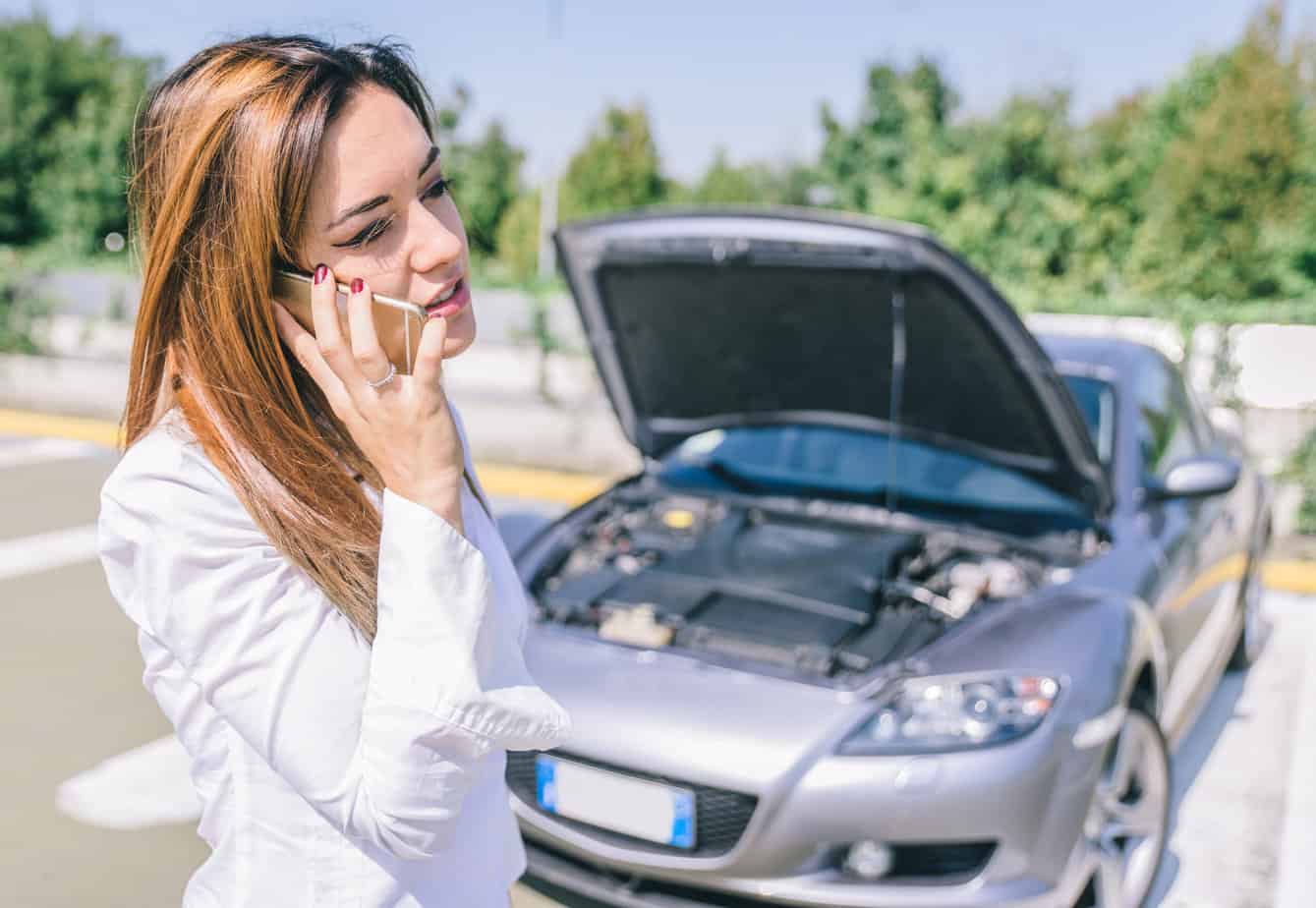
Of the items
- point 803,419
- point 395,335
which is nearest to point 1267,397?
point 803,419

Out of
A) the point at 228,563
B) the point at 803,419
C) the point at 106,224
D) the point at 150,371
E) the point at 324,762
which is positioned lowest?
the point at 106,224

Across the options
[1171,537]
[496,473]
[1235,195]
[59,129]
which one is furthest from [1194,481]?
[59,129]

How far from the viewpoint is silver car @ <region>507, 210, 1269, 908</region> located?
2.50 meters

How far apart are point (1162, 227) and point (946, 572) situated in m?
19.9

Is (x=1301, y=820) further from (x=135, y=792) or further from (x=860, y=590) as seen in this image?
(x=135, y=792)

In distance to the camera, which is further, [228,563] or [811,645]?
[811,645]

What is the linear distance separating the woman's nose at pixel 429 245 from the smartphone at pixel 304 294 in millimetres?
41

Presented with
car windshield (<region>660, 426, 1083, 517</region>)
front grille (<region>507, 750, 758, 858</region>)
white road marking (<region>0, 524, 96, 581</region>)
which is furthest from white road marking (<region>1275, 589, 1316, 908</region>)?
white road marking (<region>0, 524, 96, 581</region>)

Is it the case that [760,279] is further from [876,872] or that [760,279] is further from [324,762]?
[324,762]

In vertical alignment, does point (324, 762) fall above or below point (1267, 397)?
above

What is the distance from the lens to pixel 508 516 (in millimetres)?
3936

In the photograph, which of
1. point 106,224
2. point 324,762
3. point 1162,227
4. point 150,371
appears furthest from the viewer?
point 106,224

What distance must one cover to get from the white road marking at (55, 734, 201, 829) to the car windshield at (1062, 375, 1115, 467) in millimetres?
2996

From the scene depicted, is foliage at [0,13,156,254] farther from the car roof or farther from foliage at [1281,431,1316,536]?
the car roof
